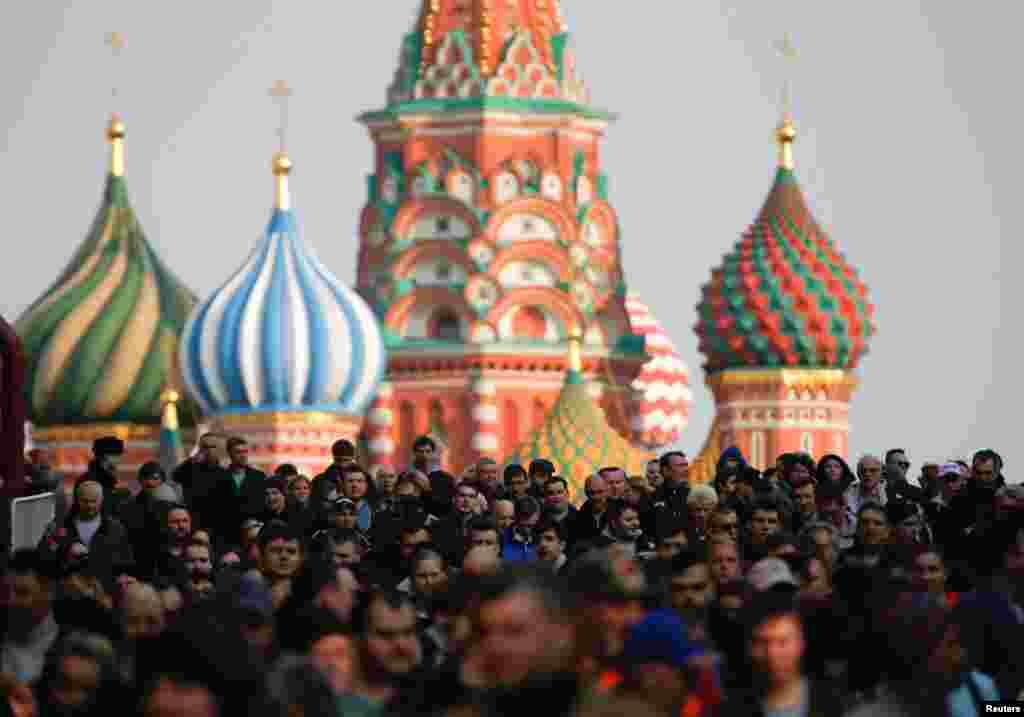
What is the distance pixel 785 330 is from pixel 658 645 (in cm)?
7685

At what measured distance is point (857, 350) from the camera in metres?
90.9

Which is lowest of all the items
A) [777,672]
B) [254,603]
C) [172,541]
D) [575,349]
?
[777,672]

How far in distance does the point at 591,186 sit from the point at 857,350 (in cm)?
720

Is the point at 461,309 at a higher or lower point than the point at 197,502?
higher

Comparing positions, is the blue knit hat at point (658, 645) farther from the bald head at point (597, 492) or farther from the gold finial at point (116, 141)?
the gold finial at point (116, 141)

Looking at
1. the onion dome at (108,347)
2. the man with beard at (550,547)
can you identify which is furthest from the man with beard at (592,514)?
the onion dome at (108,347)

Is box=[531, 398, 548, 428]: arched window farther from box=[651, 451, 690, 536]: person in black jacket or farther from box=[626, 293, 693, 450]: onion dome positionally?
box=[651, 451, 690, 536]: person in black jacket

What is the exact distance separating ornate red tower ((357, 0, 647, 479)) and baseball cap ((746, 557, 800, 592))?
69746 millimetres

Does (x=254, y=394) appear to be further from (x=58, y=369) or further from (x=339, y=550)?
(x=339, y=550)

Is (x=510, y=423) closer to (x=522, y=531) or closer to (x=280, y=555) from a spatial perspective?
(x=522, y=531)

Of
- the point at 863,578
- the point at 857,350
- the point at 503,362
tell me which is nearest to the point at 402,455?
the point at 503,362

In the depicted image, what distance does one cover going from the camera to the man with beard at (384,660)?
13344mm

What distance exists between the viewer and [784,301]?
89688mm

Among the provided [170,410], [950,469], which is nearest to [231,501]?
[950,469]
